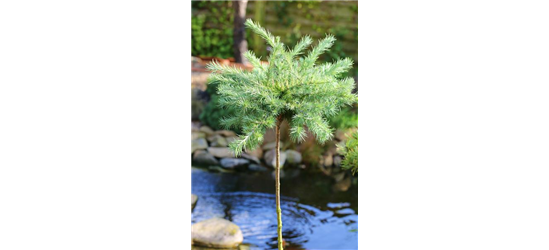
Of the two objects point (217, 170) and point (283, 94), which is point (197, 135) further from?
point (283, 94)

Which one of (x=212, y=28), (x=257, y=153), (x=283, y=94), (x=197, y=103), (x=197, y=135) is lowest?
(x=257, y=153)

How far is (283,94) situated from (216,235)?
214 centimetres

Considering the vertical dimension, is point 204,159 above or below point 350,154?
below

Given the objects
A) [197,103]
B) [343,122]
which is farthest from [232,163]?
[343,122]

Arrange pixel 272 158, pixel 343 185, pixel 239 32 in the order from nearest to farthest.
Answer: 1. pixel 343 185
2. pixel 272 158
3. pixel 239 32

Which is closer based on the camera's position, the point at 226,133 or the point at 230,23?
the point at 226,133

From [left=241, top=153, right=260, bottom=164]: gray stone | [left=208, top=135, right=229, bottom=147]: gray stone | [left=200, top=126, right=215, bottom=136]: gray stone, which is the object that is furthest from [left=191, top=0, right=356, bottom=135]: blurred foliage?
[left=241, top=153, right=260, bottom=164]: gray stone

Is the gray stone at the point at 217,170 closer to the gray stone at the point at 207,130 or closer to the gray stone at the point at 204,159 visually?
the gray stone at the point at 204,159

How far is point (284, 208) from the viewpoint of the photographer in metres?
5.53

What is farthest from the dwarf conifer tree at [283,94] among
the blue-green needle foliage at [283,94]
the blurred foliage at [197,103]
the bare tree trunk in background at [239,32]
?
the bare tree trunk in background at [239,32]

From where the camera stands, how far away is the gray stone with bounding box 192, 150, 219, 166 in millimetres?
6789

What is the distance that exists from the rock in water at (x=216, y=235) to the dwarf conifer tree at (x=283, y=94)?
77.5 inches

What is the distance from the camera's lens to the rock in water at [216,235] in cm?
443
